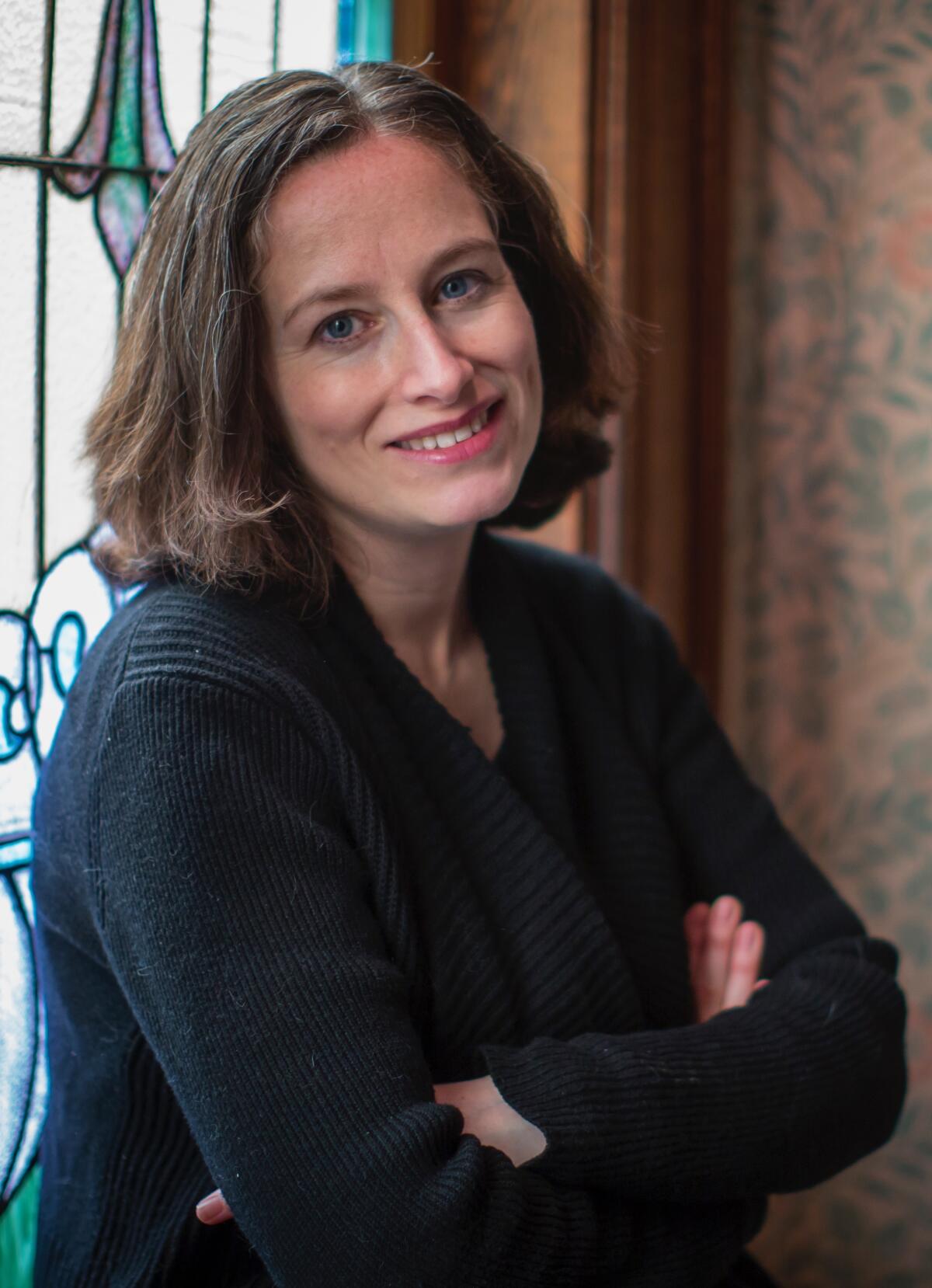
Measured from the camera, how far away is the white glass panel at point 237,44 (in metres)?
1.25

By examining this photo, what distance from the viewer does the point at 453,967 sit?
39.6 inches

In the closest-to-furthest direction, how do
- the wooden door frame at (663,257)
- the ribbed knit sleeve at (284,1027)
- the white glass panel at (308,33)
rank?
the ribbed knit sleeve at (284,1027)
the white glass panel at (308,33)
the wooden door frame at (663,257)

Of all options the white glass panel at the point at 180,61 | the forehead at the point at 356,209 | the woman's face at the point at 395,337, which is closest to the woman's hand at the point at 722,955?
the woman's face at the point at 395,337

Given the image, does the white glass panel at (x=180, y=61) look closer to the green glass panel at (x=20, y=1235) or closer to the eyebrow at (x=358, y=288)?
the eyebrow at (x=358, y=288)

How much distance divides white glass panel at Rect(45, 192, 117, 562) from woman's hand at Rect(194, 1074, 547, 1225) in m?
0.60

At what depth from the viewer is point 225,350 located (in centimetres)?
101

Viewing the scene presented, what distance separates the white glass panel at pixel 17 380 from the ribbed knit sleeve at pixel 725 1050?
1.99 ft

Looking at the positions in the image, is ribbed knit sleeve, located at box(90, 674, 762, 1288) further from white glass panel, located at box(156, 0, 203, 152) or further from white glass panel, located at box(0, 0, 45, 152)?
white glass panel, located at box(156, 0, 203, 152)

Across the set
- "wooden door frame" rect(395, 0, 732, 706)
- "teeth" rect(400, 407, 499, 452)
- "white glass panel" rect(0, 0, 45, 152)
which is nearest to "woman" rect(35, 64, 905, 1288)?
"teeth" rect(400, 407, 499, 452)

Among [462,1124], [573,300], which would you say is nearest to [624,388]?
[573,300]

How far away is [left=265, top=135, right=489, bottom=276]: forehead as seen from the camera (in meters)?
1.00

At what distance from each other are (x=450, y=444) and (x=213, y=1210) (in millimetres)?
649

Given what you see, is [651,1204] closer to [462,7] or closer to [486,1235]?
[486,1235]

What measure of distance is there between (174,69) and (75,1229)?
1.08 m
